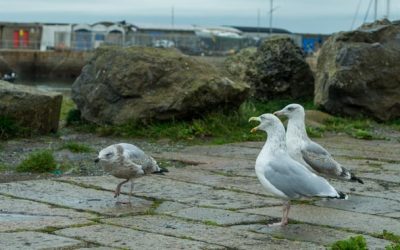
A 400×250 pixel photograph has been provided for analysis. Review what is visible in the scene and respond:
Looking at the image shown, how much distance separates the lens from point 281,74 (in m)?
16.7

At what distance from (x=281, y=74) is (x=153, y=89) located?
172 inches

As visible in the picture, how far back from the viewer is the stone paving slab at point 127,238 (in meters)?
6.00

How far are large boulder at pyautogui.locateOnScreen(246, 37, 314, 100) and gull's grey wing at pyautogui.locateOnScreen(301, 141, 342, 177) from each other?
858 cm

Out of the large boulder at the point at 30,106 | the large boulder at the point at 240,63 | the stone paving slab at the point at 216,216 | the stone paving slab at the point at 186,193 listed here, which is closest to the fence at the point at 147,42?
the large boulder at the point at 240,63

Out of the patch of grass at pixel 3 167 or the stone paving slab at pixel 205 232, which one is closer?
the stone paving slab at pixel 205 232

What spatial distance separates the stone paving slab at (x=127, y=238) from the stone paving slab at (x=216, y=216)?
70 cm

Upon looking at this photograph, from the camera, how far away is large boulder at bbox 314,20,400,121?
583 inches

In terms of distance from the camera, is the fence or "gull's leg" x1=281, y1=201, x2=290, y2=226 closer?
"gull's leg" x1=281, y1=201, x2=290, y2=226

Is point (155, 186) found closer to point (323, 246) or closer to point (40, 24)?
point (323, 246)

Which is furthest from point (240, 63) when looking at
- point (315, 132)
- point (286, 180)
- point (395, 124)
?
point (286, 180)

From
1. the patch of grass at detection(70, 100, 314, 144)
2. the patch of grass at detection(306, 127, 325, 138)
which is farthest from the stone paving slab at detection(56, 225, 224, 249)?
the patch of grass at detection(306, 127, 325, 138)

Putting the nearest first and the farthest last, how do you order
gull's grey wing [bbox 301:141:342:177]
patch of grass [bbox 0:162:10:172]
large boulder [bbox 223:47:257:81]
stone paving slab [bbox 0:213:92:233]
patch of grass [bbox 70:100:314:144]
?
stone paving slab [bbox 0:213:92:233] < gull's grey wing [bbox 301:141:342:177] < patch of grass [bbox 0:162:10:172] < patch of grass [bbox 70:100:314:144] < large boulder [bbox 223:47:257:81]

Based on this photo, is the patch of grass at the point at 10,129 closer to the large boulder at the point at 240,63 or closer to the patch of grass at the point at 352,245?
the large boulder at the point at 240,63

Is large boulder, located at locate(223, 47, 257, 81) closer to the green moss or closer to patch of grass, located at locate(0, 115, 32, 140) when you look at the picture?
the green moss
